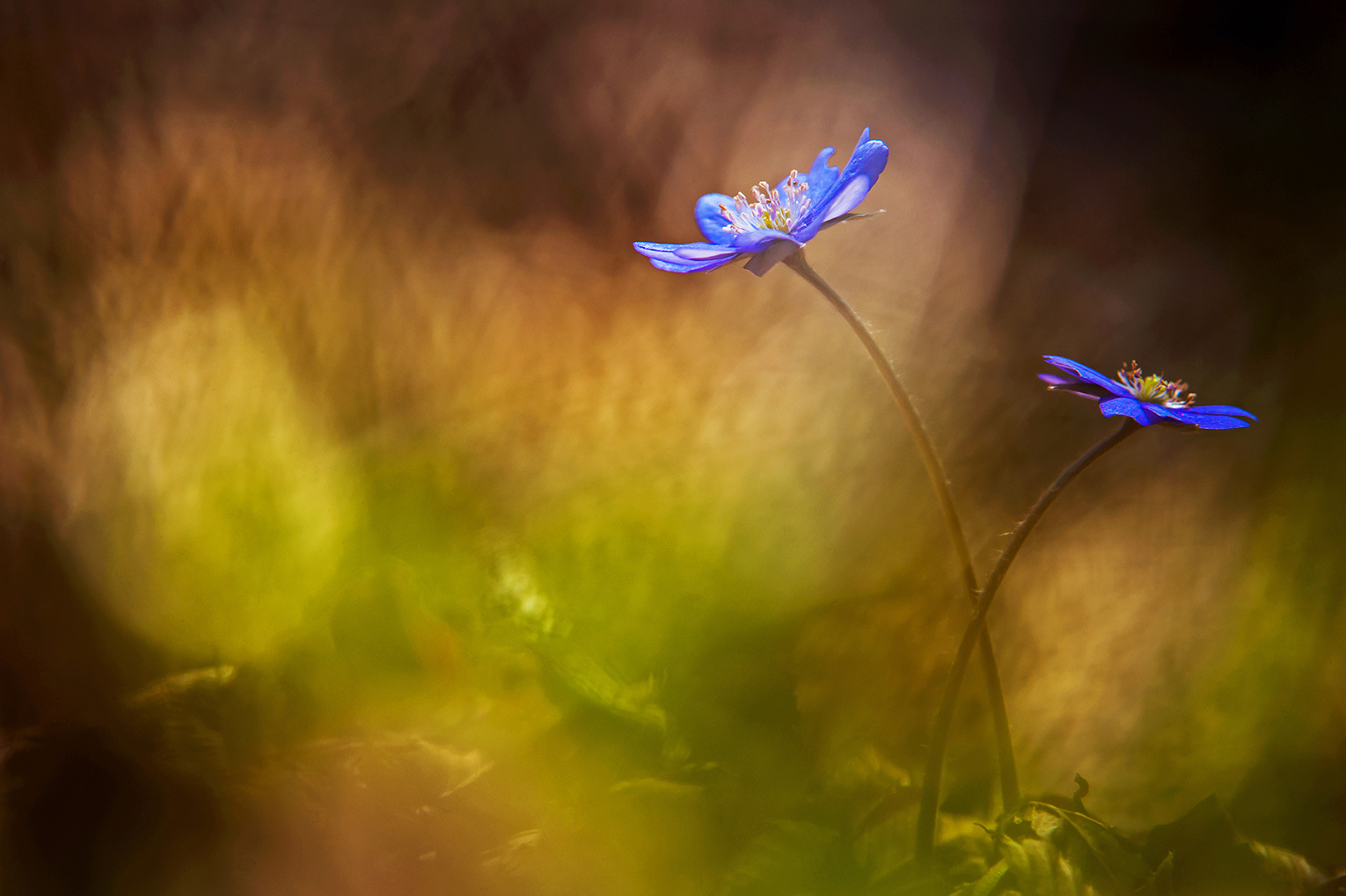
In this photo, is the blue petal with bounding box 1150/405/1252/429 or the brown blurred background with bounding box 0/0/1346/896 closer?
the blue petal with bounding box 1150/405/1252/429

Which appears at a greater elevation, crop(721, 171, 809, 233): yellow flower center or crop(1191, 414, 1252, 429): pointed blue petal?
crop(721, 171, 809, 233): yellow flower center

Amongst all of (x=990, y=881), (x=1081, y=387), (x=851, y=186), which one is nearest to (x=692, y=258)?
(x=851, y=186)

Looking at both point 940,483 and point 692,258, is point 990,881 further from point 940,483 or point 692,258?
point 692,258

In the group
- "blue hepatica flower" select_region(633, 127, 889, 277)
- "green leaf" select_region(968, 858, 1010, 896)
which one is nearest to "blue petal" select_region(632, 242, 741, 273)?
"blue hepatica flower" select_region(633, 127, 889, 277)

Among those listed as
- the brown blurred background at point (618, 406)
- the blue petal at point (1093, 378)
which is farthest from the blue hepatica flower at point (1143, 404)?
the brown blurred background at point (618, 406)

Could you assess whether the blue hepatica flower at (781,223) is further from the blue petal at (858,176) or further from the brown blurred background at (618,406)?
the brown blurred background at (618,406)

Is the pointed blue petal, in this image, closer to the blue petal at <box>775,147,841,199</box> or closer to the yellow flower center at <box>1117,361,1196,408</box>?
the yellow flower center at <box>1117,361,1196,408</box>

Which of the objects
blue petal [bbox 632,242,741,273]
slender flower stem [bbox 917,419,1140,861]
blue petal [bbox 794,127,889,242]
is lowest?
slender flower stem [bbox 917,419,1140,861]
